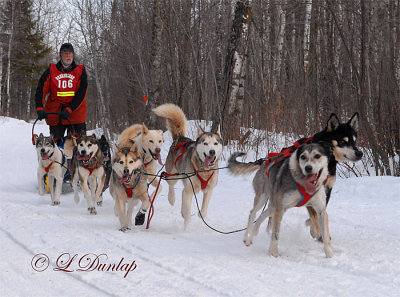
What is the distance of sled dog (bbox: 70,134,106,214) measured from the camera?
5115 mm

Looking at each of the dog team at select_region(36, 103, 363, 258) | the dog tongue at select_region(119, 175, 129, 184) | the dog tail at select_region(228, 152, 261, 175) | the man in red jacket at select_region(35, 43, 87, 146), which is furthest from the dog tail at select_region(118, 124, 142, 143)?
the dog tail at select_region(228, 152, 261, 175)

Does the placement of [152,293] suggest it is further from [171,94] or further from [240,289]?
[171,94]

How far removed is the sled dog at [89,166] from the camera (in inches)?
201

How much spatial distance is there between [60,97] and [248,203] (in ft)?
10.3

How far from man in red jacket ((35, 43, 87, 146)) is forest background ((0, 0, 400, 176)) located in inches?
99.6

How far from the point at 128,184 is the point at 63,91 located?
251 centimetres

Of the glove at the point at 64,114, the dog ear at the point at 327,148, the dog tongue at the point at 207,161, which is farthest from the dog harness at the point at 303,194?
the glove at the point at 64,114

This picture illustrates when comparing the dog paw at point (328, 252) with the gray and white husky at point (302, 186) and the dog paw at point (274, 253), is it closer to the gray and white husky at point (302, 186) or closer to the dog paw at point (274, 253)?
the gray and white husky at point (302, 186)

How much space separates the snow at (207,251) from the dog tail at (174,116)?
983 mm

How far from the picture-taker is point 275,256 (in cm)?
310

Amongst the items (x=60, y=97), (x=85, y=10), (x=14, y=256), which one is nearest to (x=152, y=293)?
(x=14, y=256)

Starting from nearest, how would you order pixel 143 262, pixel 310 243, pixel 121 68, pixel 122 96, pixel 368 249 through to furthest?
pixel 143 262 < pixel 368 249 < pixel 310 243 < pixel 121 68 < pixel 122 96

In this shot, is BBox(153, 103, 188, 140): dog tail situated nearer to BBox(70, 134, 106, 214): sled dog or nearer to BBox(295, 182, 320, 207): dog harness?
BBox(70, 134, 106, 214): sled dog

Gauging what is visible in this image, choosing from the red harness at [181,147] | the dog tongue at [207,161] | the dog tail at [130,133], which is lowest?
the dog tongue at [207,161]
